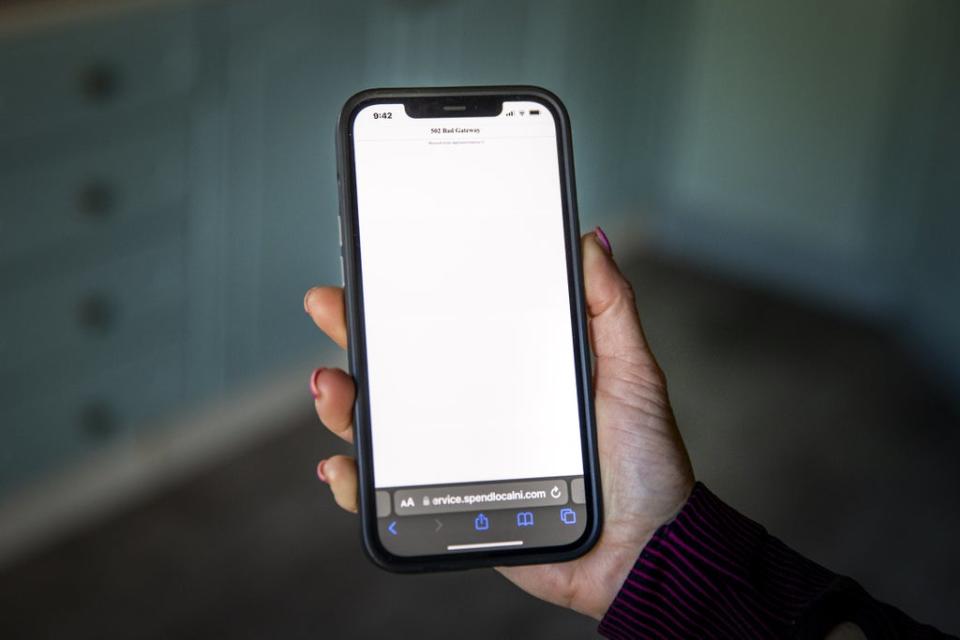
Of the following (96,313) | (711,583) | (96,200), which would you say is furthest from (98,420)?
(711,583)

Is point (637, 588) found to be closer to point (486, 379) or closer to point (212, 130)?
point (486, 379)

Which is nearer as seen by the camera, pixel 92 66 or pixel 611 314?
pixel 611 314

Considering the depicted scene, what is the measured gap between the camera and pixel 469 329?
2.61ft

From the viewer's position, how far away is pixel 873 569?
171 cm

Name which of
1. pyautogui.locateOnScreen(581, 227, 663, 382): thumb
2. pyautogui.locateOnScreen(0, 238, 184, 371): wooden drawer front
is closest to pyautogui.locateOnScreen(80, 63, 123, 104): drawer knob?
pyautogui.locateOnScreen(0, 238, 184, 371): wooden drawer front

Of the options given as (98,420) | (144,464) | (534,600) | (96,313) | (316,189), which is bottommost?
(534,600)

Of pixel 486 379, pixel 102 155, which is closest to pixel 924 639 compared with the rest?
pixel 486 379

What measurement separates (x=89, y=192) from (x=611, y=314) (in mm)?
940

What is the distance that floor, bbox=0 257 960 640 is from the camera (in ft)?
5.08

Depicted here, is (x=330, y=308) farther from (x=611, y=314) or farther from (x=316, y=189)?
(x=316, y=189)

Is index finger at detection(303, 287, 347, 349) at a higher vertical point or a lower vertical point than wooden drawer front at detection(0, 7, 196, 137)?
lower

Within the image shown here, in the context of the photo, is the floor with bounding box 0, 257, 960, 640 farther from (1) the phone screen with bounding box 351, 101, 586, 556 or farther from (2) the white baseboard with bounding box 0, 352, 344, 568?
(1) the phone screen with bounding box 351, 101, 586, 556

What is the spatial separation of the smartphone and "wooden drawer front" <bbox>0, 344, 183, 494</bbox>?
935 millimetres

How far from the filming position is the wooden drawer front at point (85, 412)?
1.54m
